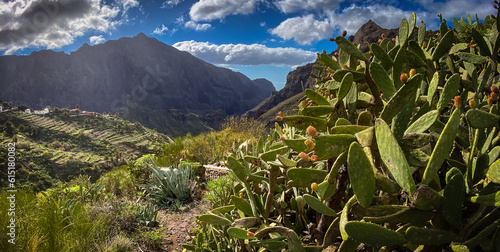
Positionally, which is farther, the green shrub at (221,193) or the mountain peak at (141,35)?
the mountain peak at (141,35)

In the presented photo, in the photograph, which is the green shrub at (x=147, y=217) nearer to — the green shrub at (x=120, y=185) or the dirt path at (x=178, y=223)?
the dirt path at (x=178, y=223)

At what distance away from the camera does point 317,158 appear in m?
0.77

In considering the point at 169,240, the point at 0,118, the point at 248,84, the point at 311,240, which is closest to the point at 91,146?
the point at 0,118

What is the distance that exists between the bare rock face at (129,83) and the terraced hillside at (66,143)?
3227 cm

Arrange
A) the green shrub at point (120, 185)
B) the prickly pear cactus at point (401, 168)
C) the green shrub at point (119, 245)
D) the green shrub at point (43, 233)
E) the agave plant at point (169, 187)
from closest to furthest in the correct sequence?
the prickly pear cactus at point (401, 168) → the green shrub at point (43, 233) → the green shrub at point (119, 245) → the agave plant at point (169, 187) → the green shrub at point (120, 185)

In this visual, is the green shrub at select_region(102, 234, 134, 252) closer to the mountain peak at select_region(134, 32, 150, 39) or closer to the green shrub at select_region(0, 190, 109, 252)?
the green shrub at select_region(0, 190, 109, 252)

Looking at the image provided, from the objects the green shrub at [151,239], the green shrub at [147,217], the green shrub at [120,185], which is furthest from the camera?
the green shrub at [120,185]

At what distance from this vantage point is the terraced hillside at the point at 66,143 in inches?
960

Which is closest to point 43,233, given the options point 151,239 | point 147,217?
point 151,239

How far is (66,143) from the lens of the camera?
3606 centimetres

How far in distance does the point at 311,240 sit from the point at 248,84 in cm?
19026

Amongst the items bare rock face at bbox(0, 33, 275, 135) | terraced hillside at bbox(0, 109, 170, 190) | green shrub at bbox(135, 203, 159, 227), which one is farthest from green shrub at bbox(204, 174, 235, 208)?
bare rock face at bbox(0, 33, 275, 135)

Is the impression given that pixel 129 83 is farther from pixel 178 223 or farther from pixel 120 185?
pixel 178 223

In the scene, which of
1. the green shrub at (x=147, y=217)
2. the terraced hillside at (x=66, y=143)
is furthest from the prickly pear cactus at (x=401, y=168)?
the terraced hillside at (x=66, y=143)
